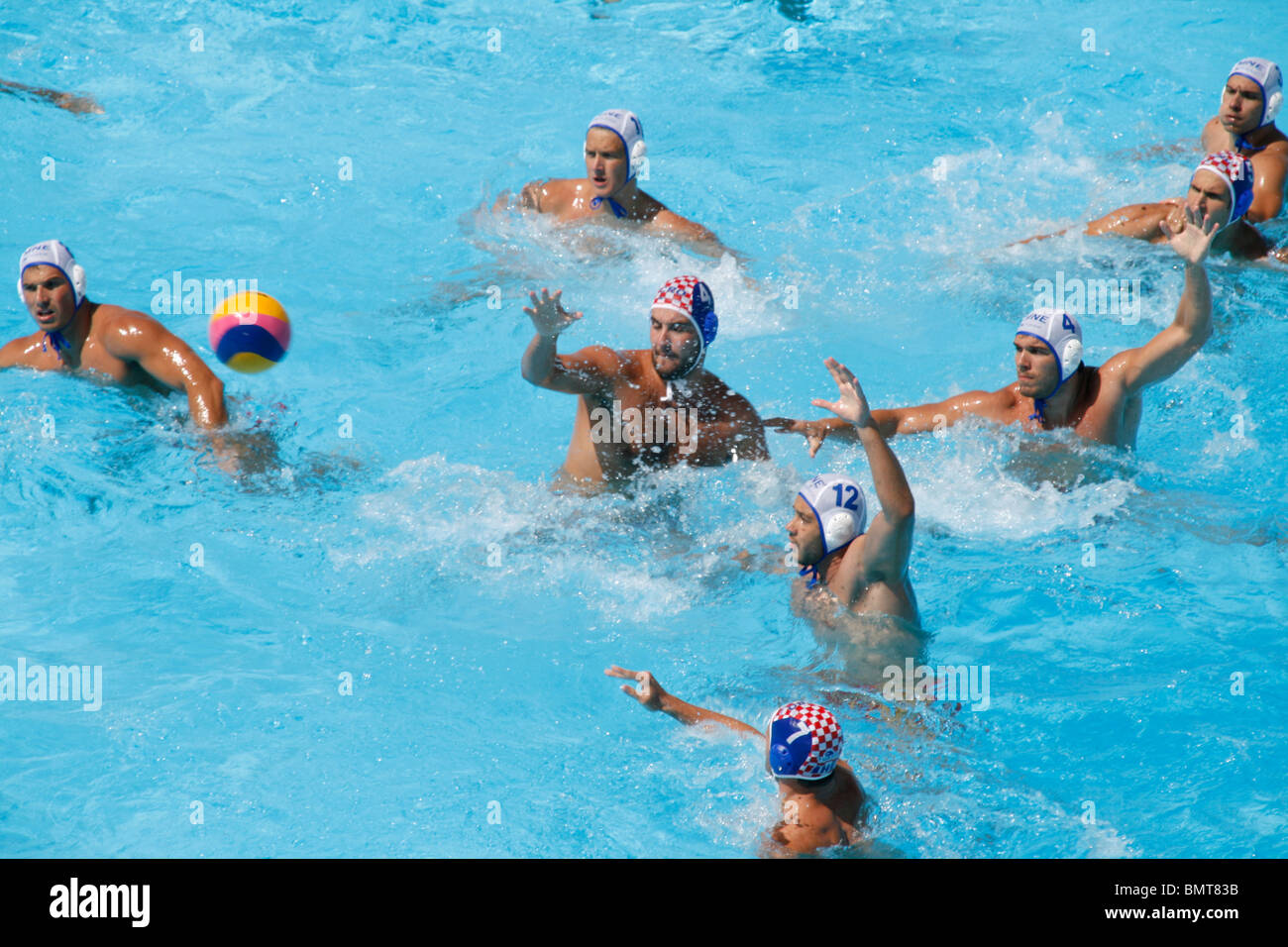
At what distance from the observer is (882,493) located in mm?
5414

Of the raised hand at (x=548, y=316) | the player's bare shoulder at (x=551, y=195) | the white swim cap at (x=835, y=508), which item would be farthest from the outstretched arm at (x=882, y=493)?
the player's bare shoulder at (x=551, y=195)

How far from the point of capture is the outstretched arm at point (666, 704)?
5473mm

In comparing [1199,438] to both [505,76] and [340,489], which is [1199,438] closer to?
[340,489]

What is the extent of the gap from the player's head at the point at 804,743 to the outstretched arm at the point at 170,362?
4.22 m

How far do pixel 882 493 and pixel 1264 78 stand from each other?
607 centimetres

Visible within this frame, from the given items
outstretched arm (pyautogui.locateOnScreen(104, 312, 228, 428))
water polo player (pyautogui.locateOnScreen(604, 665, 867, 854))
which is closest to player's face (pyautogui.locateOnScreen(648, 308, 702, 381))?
water polo player (pyautogui.locateOnScreen(604, 665, 867, 854))

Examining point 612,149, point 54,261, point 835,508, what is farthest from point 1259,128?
point 54,261

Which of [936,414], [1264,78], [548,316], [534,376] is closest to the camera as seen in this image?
Result: [548,316]

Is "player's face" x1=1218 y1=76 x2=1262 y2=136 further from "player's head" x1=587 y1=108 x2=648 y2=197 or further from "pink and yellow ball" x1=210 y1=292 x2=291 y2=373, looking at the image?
"pink and yellow ball" x1=210 y1=292 x2=291 y2=373

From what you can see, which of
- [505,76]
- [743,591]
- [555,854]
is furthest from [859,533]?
[505,76]

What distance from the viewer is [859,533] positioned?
6000 mm

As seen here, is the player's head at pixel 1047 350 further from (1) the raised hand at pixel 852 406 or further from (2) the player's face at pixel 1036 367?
(1) the raised hand at pixel 852 406

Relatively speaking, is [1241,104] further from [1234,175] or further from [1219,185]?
[1219,185]
